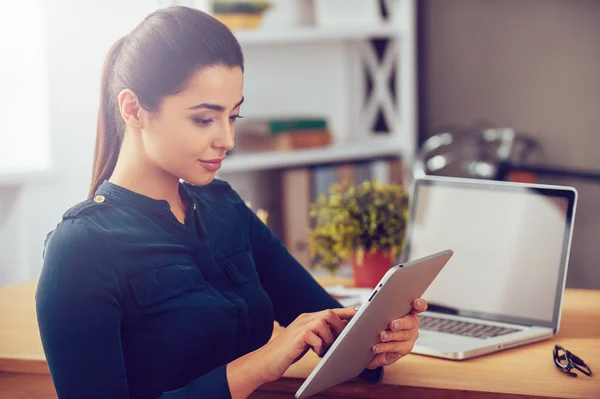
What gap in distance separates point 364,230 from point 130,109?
830mm

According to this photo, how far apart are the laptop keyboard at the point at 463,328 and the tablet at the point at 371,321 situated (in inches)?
12.0

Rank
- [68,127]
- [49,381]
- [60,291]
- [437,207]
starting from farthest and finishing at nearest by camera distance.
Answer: [68,127] → [437,207] → [49,381] → [60,291]

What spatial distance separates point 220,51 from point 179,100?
11 cm

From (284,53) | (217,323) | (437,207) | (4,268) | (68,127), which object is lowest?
(4,268)

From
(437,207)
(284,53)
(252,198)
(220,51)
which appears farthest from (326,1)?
(220,51)

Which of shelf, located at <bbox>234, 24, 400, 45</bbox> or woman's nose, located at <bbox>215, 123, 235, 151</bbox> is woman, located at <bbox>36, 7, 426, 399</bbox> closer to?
woman's nose, located at <bbox>215, 123, 235, 151</bbox>

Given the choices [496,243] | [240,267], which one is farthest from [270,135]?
[240,267]

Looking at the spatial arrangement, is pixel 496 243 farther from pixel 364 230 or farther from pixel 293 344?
pixel 293 344

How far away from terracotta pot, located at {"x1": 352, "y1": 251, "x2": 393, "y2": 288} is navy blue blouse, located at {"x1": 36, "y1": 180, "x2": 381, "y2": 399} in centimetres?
47

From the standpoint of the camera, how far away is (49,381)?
1636 mm

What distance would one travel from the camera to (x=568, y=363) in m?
1.48

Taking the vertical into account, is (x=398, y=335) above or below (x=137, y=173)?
below

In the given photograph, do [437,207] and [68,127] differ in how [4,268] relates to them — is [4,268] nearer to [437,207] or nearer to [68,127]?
[68,127]

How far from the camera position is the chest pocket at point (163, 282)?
1.34 metres
